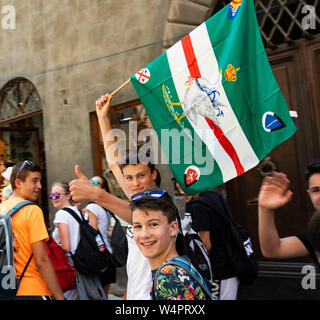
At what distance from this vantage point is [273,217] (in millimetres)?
2316

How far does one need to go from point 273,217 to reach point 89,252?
236 centimetres

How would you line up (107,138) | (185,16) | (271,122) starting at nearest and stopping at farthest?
(271,122) → (107,138) → (185,16)

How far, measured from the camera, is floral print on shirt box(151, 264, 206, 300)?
1912mm

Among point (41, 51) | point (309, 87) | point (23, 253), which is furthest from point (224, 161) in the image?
point (41, 51)

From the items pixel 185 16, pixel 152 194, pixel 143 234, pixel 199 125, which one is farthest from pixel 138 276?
pixel 185 16

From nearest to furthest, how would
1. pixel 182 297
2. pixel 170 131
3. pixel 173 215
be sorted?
pixel 182 297
pixel 173 215
pixel 170 131

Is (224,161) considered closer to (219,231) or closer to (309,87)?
(219,231)

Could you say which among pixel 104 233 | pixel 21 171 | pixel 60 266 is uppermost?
pixel 21 171

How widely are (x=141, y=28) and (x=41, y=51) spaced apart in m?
3.08

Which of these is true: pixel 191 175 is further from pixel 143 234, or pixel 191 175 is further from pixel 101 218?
pixel 101 218

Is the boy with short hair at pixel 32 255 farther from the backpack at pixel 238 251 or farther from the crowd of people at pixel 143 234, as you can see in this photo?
the backpack at pixel 238 251

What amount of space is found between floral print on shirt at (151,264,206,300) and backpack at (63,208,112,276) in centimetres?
226

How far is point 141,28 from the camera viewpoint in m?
6.84
